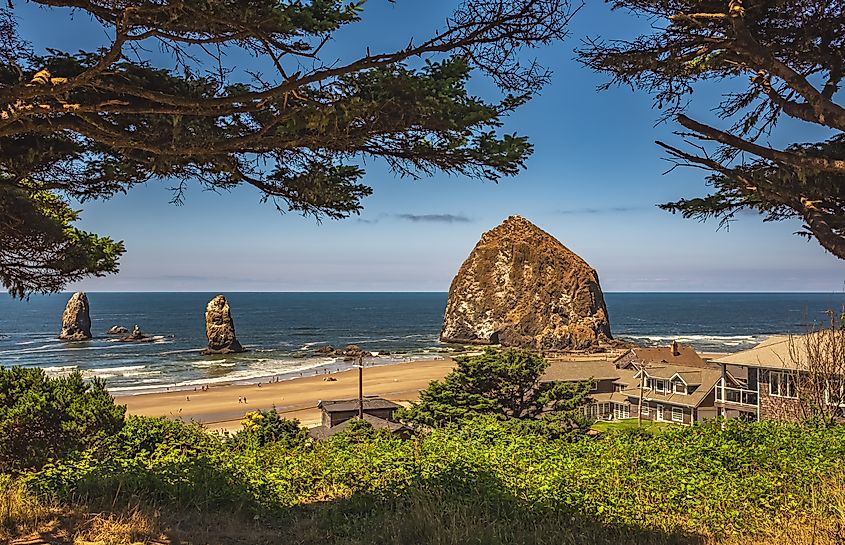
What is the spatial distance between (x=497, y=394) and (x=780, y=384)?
32.9ft

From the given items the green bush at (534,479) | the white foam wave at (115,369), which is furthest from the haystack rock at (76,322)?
the green bush at (534,479)

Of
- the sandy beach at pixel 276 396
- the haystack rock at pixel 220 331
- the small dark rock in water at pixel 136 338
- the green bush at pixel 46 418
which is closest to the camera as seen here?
the green bush at pixel 46 418

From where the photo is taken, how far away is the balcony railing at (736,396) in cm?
2203

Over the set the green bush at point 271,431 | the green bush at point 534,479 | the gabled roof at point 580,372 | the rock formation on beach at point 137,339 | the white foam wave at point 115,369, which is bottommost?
the white foam wave at point 115,369

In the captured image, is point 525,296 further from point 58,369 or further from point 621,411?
point 58,369

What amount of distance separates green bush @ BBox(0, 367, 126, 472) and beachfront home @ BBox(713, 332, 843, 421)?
15914 millimetres

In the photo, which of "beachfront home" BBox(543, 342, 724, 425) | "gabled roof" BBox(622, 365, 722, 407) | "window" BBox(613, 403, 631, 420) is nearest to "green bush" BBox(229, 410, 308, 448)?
"beachfront home" BBox(543, 342, 724, 425)

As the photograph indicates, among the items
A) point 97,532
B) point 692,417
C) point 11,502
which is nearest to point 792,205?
point 97,532

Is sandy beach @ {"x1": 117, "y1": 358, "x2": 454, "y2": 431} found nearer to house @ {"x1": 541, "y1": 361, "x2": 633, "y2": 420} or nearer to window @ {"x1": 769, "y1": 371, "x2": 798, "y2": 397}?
house @ {"x1": 541, "y1": 361, "x2": 633, "y2": 420}

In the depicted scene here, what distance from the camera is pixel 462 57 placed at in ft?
12.5

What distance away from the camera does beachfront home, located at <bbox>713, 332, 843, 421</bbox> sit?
1773 cm

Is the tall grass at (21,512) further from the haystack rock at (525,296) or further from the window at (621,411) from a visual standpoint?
the haystack rock at (525,296)

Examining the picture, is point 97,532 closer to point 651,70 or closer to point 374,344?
point 651,70

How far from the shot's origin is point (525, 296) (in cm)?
7925
